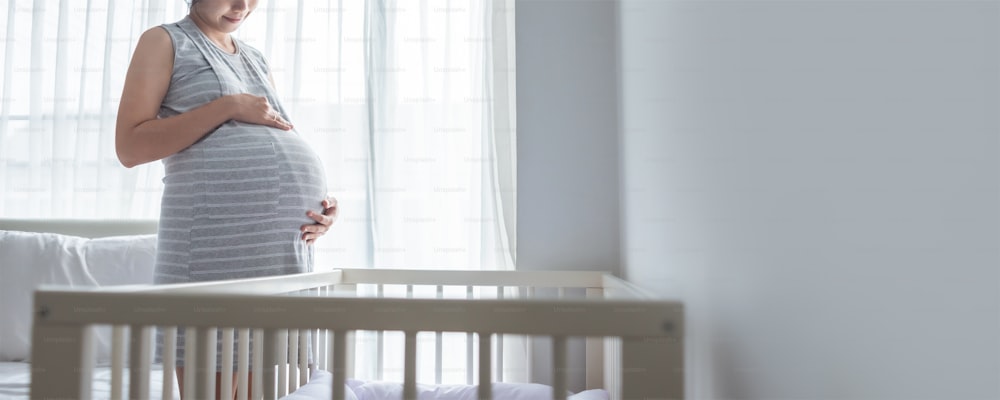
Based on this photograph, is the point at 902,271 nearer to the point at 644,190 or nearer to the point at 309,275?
the point at 644,190

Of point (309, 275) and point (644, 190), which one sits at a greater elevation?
point (644, 190)

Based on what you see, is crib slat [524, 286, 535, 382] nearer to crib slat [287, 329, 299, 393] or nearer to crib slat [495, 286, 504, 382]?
crib slat [495, 286, 504, 382]

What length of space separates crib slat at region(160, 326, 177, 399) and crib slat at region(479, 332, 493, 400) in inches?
13.2

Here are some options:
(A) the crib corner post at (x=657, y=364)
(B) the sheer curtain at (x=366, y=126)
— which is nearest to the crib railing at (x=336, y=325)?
(A) the crib corner post at (x=657, y=364)

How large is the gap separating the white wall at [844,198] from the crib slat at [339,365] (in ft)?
1.17

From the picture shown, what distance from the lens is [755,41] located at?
21.5 inches

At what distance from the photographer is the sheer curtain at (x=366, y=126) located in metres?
1.61

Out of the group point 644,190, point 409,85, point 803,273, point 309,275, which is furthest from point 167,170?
point 803,273

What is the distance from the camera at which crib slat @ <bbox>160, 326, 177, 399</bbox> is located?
Answer: 65cm

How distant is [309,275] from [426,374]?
59cm

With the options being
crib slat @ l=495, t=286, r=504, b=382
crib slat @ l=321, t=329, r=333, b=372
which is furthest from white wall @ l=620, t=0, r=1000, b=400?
crib slat @ l=321, t=329, r=333, b=372

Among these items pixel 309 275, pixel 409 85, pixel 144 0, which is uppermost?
pixel 144 0

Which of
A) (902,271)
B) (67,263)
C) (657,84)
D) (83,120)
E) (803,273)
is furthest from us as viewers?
(83,120)

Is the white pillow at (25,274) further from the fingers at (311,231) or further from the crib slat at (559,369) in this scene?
the crib slat at (559,369)
